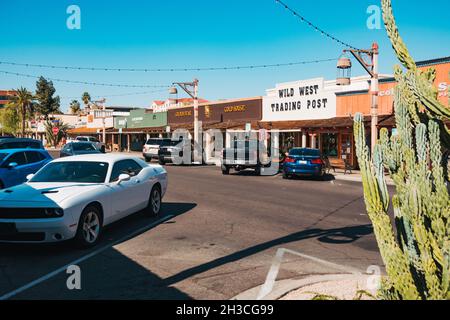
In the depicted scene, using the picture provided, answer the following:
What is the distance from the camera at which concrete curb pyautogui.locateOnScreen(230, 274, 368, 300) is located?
4810 millimetres

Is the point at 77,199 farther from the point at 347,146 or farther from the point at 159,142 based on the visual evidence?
the point at 159,142

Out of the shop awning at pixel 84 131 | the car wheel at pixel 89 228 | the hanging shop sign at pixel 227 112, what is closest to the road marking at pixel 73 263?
the car wheel at pixel 89 228

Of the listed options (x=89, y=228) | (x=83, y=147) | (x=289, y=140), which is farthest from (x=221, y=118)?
(x=89, y=228)

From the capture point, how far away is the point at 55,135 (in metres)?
71.5

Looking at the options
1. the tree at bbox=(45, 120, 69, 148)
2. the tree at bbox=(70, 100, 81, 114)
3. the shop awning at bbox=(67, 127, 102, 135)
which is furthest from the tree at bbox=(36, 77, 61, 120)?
the shop awning at bbox=(67, 127, 102, 135)

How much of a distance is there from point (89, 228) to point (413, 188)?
5.11m

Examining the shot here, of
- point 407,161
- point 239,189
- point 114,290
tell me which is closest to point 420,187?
point 407,161

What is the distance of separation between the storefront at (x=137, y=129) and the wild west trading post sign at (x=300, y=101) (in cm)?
1532

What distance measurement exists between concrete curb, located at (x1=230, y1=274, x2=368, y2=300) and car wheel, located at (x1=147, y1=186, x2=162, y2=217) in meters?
4.62

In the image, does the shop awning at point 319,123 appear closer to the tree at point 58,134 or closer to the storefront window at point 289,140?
the storefront window at point 289,140

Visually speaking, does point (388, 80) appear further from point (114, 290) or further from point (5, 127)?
point (5, 127)

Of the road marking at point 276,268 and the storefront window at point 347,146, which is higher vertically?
the storefront window at point 347,146

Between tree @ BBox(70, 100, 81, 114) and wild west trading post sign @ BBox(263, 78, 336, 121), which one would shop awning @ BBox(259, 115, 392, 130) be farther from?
tree @ BBox(70, 100, 81, 114)

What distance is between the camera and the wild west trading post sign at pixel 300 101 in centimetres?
2777
